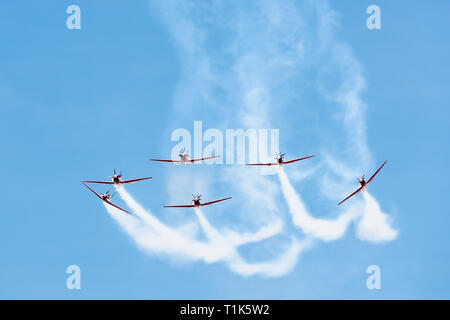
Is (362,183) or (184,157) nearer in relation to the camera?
Result: (184,157)

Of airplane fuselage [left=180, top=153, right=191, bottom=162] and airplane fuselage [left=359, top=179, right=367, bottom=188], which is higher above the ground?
airplane fuselage [left=180, top=153, right=191, bottom=162]

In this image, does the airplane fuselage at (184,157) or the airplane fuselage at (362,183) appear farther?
the airplane fuselage at (362,183)

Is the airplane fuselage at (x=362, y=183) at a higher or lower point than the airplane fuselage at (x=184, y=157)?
lower

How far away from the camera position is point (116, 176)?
386 ft

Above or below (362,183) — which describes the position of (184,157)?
above

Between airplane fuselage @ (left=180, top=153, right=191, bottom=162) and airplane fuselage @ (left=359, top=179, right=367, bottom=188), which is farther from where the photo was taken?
airplane fuselage @ (left=359, top=179, right=367, bottom=188)
